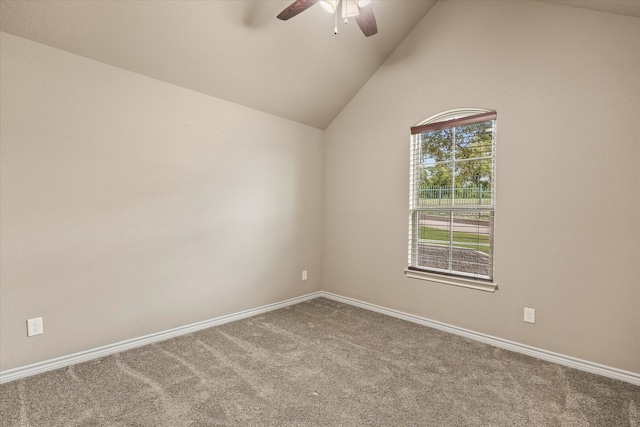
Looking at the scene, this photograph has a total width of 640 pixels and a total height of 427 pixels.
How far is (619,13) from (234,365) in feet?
12.5

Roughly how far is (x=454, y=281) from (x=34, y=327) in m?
3.47

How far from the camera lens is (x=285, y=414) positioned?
6.05 feet

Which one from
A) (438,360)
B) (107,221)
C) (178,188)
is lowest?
(438,360)

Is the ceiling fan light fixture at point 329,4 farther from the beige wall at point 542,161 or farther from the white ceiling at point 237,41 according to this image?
the beige wall at point 542,161

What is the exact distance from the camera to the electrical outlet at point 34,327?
2.20 m

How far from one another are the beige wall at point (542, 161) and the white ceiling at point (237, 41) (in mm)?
294

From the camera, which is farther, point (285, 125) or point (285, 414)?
point (285, 125)

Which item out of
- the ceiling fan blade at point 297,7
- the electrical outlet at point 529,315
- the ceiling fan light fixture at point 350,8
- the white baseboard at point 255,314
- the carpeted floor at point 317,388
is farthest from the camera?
the electrical outlet at point 529,315

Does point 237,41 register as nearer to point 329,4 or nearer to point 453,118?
point 329,4

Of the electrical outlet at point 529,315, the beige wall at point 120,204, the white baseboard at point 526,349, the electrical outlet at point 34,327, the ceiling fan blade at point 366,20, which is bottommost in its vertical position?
the white baseboard at point 526,349

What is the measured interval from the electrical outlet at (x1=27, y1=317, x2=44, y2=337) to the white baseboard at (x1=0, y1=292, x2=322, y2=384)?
0.72 feet

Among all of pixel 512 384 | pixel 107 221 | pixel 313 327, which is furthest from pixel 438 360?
pixel 107 221

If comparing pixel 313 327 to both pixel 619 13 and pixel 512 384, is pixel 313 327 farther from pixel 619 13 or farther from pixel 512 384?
pixel 619 13

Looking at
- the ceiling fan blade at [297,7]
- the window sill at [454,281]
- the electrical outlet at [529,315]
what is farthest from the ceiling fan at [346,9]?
the electrical outlet at [529,315]
